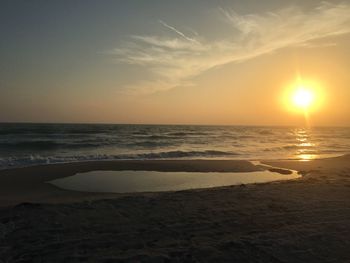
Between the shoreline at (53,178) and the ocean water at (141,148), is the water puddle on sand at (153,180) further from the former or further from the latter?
the ocean water at (141,148)

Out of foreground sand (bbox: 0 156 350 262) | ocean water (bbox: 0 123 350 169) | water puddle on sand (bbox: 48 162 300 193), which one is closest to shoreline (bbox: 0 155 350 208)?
foreground sand (bbox: 0 156 350 262)

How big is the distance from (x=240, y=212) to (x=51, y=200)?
5330 mm

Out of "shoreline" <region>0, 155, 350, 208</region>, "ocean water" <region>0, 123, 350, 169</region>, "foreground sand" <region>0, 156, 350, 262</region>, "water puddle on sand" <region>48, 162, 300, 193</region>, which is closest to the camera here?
"foreground sand" <region>0, 156, 350, 262</region>

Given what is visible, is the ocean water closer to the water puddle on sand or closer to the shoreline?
the shoreline

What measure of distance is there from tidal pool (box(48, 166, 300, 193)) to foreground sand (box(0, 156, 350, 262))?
163 centimetres

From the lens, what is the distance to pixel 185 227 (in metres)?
6.43

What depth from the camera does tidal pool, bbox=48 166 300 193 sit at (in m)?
11.7

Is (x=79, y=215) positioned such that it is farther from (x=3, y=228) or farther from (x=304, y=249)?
(x=304, y=249)

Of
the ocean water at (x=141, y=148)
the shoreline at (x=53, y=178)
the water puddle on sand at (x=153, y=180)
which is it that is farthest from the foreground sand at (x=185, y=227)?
the ocean water at (x=141, y=148)

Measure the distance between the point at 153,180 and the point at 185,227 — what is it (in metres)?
6.95

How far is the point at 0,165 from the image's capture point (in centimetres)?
1752

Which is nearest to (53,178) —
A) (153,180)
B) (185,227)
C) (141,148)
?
(153,180)

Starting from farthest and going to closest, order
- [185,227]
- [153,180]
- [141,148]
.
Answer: [141,148] → [153,180] → [185,227]

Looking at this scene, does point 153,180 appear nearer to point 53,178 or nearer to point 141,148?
point 53,178
